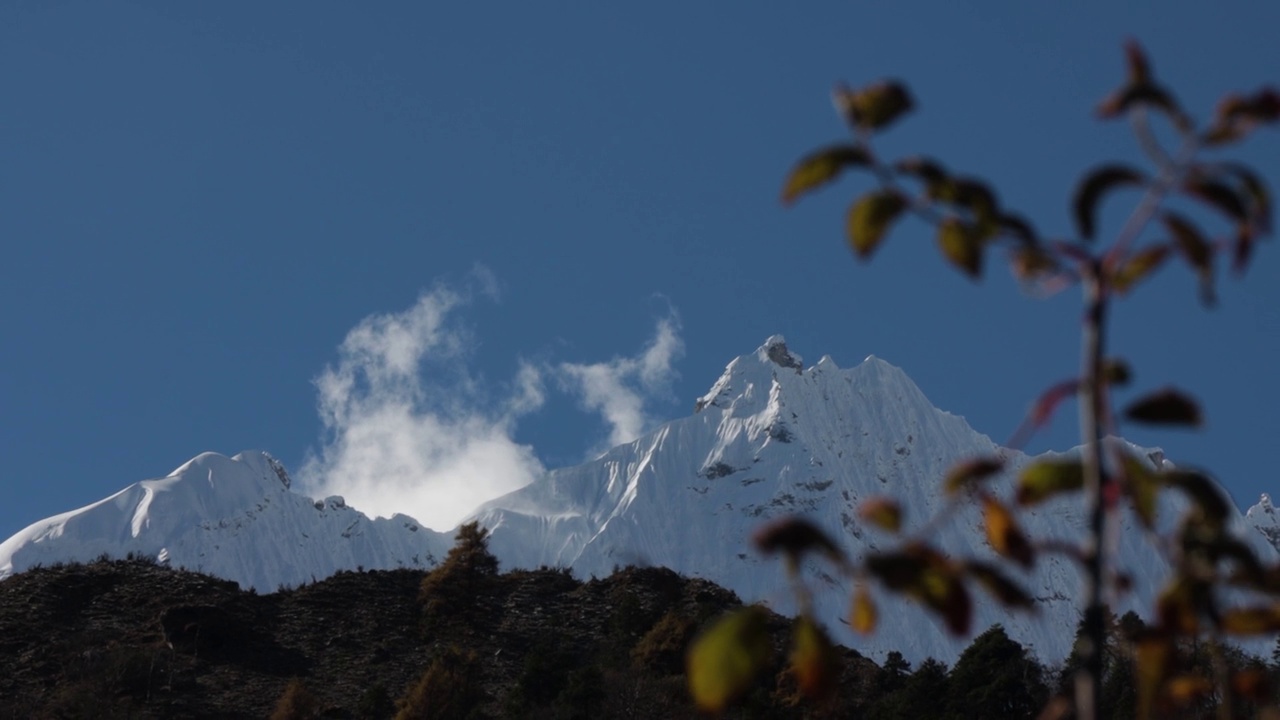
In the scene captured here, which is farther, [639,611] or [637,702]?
[639,611]

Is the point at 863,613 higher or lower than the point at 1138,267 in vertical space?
lower

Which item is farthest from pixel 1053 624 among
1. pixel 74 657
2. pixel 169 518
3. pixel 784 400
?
pixel 74 657

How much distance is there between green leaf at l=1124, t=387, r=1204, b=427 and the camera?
1310 mm

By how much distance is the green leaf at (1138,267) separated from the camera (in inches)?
56.8

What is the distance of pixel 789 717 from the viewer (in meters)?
19.5

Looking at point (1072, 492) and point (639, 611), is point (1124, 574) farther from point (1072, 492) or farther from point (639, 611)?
point (639, 611)

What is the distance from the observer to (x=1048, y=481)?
1357 mm

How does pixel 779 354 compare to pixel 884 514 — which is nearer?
pixel 884 514

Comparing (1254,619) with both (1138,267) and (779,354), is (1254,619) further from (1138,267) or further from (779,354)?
(779,354)

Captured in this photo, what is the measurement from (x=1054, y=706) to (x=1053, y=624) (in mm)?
95351

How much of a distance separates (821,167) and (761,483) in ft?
376

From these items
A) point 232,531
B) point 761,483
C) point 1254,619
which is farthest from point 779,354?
point 1254,619

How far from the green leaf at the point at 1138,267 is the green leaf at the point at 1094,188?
6.0 inches

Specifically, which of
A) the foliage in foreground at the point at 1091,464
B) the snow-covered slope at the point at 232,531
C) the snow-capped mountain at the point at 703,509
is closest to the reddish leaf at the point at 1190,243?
the foliage in foreground at the point at 1091,464
